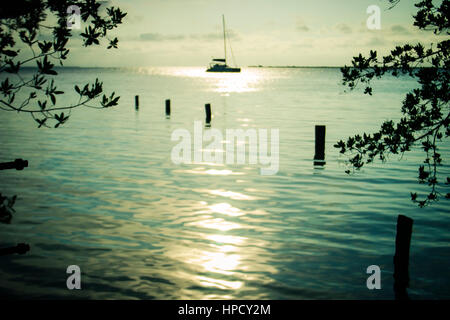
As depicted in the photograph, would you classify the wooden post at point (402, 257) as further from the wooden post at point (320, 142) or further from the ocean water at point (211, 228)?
the wooden post at point (320, 142)

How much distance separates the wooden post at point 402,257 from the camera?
8414 millimetres

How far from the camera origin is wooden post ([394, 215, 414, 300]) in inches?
331

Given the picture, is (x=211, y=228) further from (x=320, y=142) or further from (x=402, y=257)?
(x=320, y=142)

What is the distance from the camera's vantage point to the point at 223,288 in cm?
839

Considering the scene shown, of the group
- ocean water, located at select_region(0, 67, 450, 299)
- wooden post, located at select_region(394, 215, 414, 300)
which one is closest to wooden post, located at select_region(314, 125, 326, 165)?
ocean water, located at select_region(0, 67, 450, 299)

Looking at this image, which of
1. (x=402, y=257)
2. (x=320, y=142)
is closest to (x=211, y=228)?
(x=402, y=257)

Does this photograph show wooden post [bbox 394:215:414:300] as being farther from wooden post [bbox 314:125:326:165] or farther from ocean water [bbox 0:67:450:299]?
wooden post [bbox 314:125:326:165]

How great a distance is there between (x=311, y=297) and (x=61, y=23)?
5.88 metres

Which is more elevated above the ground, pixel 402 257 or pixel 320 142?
pixel 320 142

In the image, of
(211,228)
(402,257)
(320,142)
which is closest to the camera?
(402,257)

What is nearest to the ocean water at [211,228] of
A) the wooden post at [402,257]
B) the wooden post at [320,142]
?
the wooden post at [402,257]

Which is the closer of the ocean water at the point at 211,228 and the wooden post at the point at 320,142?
the ocean water at the point at 211,228

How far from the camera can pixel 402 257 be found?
884cm
